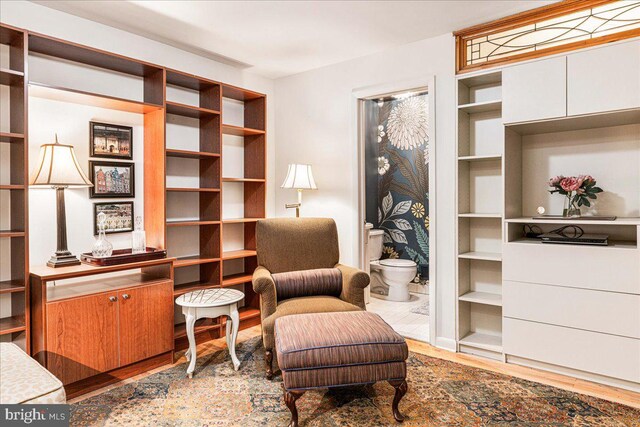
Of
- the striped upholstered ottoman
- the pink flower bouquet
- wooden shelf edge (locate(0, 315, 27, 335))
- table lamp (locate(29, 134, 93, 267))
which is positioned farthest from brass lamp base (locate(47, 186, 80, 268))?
the pink flower bouquet

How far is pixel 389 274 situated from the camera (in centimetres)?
467

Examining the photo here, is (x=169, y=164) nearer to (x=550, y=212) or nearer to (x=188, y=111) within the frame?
(x=188, y=111)

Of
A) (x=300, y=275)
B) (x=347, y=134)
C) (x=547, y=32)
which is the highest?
(x=547, y=32)

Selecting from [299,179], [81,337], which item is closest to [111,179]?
[81,337]

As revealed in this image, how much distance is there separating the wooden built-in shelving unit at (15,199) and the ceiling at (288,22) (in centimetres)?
57

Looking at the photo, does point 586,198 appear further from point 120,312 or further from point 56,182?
point 56,182

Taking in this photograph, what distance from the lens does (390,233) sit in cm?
528

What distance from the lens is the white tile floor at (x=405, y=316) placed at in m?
3.57

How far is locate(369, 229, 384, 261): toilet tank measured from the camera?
4980 mm

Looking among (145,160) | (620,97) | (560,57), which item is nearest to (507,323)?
(620,97)

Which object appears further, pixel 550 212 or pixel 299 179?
pixel 299 179

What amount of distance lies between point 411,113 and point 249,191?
7.75ft

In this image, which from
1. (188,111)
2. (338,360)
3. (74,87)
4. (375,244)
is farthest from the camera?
(375,244)

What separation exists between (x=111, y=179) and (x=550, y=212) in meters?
3.40
